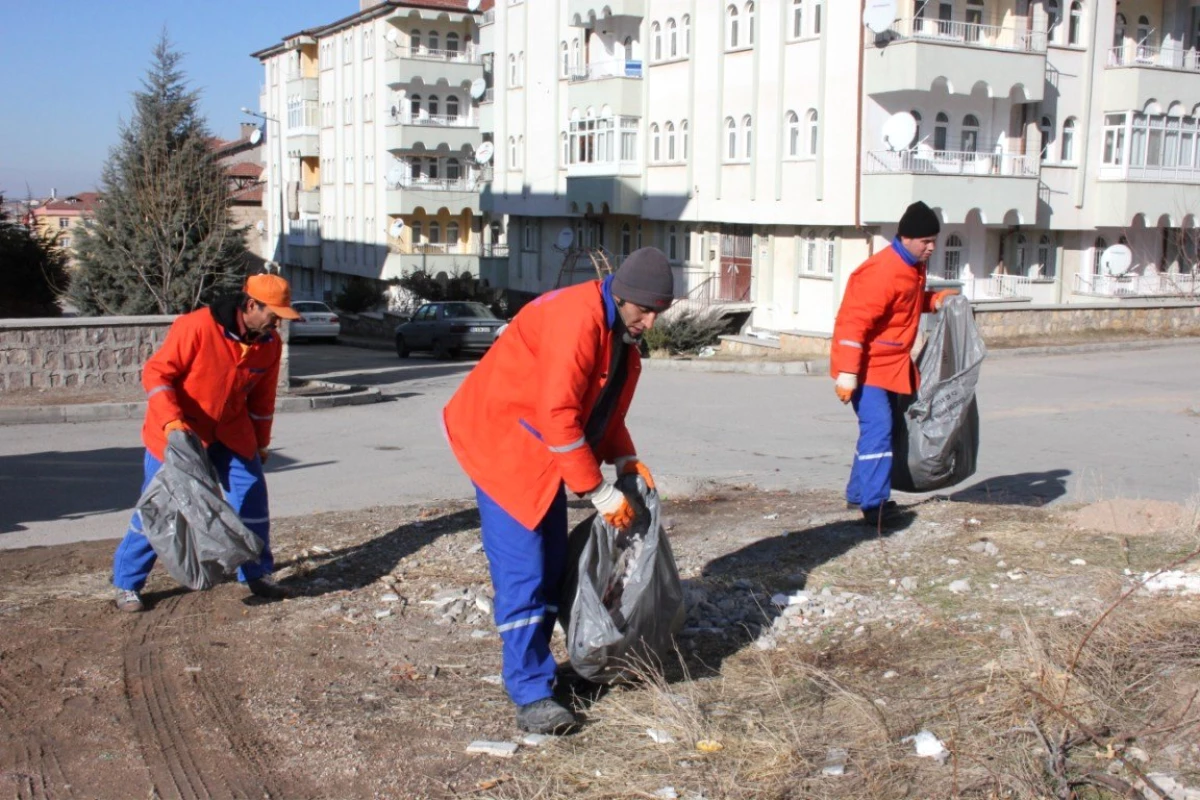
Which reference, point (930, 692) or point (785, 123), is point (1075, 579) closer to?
point (930, 692)

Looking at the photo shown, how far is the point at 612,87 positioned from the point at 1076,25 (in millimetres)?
12912

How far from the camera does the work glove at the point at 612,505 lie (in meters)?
4.34

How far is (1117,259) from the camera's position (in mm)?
32000

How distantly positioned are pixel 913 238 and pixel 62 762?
5.06 metres

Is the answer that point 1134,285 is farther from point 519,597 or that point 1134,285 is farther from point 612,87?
point 519,597

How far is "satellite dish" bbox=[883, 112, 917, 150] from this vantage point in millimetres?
27250

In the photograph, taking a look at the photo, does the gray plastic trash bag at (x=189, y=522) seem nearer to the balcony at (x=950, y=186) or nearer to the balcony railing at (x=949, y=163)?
the balcony at (x=950, y=186)

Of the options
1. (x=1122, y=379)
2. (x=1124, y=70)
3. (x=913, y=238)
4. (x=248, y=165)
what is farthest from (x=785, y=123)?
(x=248, y=165)

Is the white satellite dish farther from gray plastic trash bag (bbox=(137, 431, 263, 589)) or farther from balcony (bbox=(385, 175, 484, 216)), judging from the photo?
gray plastic trash bag (bbox=(137, 431, 263, 589))

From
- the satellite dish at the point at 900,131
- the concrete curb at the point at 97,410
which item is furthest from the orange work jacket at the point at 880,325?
the satellite dish at the point at 900,131

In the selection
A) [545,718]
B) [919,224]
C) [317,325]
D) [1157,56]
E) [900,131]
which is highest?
[1157,56]

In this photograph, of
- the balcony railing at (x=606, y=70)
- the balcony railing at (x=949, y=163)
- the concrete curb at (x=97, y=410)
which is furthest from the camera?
the balcony railing at (x=606, y=70)

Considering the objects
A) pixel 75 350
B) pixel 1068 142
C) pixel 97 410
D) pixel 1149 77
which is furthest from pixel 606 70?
pixel 97 410

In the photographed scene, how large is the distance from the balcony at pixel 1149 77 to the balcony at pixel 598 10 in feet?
42.8
